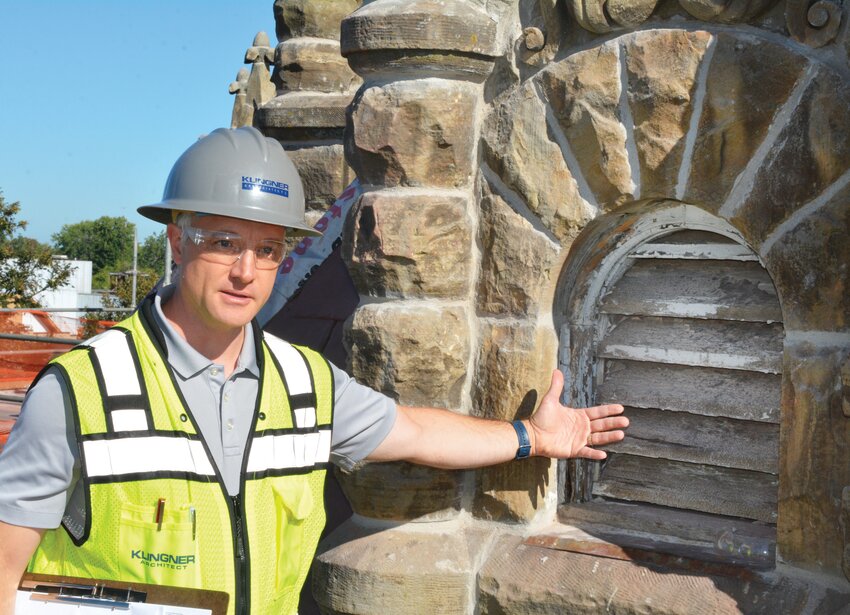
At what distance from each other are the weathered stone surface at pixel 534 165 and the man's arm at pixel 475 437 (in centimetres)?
43

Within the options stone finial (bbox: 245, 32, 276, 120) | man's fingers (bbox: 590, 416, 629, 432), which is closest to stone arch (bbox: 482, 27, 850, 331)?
man's fingers (bbox: 590, 416, 629, 432)

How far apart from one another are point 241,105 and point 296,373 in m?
6.38

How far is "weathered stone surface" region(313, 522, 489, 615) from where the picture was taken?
2918 mm

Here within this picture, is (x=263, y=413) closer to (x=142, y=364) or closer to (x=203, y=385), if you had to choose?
(x=203, y=385)

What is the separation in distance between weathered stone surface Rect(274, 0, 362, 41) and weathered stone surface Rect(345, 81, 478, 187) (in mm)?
3592

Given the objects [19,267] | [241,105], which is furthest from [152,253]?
[241,105]

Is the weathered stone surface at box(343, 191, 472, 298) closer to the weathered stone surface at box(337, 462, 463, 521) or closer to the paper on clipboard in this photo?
the weathered stone surface at box(337, 462, 463, 521)

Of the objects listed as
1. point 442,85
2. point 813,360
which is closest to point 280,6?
point 442,85

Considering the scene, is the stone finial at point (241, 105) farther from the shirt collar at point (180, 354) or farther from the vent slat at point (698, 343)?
the shirt collar at point (180, 354)

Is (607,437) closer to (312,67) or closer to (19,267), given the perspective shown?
(312,67)

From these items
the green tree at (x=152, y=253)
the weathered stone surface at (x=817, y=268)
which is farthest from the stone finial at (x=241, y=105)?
the green tree at (x=152, y=253)

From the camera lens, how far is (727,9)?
99.7 inches

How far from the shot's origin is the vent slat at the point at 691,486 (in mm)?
2873

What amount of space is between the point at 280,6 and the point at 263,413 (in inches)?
182
